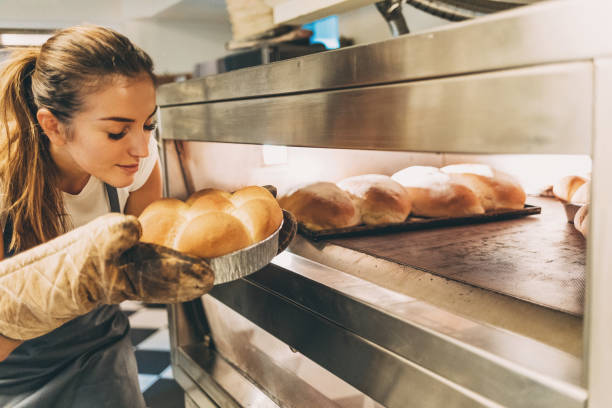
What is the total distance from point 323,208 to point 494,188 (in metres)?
0.52

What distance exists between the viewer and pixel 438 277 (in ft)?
2.73

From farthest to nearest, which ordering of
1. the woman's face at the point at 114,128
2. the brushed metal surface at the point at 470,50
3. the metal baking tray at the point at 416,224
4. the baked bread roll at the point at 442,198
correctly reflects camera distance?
the baked bread roll at the point at 442,198 → the metal baking tray at the point at 416,224 → the woman's face at the point at 114,128 → the brushed metal surface at the point at 470,50

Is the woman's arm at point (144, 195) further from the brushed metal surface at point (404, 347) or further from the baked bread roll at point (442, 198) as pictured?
the baked bread roll at point (442, 198)

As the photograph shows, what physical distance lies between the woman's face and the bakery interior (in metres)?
0.17

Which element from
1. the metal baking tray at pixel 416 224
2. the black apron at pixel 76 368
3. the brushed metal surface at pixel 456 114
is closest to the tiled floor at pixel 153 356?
the black apron at pixel 76 368

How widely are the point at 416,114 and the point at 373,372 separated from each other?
420 mm

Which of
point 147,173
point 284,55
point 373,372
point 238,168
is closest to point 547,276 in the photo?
point 373,372

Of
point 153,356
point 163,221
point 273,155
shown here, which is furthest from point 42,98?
point 153,356

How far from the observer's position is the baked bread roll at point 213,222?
2.46 feet

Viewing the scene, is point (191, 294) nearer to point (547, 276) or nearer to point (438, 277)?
point (438, 277)

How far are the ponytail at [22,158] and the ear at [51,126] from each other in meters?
0.04

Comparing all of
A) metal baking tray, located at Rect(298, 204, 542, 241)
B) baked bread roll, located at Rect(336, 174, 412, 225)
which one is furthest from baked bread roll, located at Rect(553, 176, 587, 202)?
baked bread roll, located at Rect(336, 174, 412, 225)

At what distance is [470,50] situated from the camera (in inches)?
20.0

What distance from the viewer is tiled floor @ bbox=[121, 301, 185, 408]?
6.66 feet
